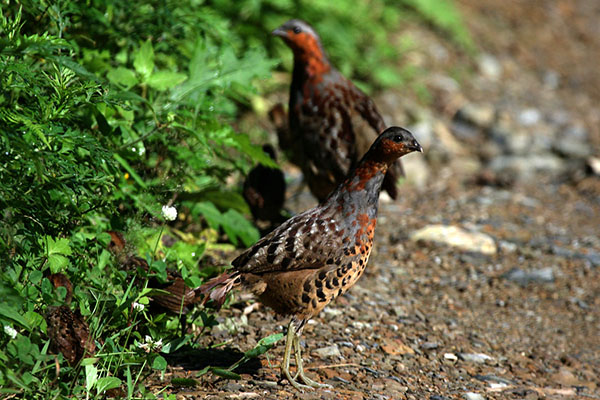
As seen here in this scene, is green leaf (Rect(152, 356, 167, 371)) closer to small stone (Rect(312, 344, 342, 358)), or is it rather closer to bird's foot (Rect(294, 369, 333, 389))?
bird's foot (Rect(294, 369, 333, 389))

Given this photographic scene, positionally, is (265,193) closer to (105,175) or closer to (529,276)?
(105,175)

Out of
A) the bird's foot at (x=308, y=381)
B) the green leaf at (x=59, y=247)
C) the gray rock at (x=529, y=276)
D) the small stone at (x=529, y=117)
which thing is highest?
the green leaf at (x=59, y=247)

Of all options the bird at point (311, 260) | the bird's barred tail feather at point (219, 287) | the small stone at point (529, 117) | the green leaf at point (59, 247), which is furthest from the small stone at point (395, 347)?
the small stone at point (529, 117)

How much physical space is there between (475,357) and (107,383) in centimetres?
242

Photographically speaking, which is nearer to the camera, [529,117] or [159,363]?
[159,363]

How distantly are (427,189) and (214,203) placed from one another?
11.4 feet

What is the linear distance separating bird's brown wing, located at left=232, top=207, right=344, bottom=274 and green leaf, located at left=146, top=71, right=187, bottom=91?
1.27 m

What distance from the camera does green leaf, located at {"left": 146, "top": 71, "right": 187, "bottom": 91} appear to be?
456 cm

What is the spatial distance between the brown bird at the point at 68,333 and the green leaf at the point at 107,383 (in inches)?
5.5

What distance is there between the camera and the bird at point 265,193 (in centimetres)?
573

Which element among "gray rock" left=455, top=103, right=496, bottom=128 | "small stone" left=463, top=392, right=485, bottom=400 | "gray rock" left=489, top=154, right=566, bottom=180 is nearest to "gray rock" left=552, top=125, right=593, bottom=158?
"gray rock" left=489, top=154, right=566, bottom=180

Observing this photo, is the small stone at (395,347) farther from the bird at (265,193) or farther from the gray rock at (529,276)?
the gray rock at (529,276)

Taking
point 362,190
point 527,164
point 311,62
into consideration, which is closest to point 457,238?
point 311,62

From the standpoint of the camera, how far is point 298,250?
3.84 meters
